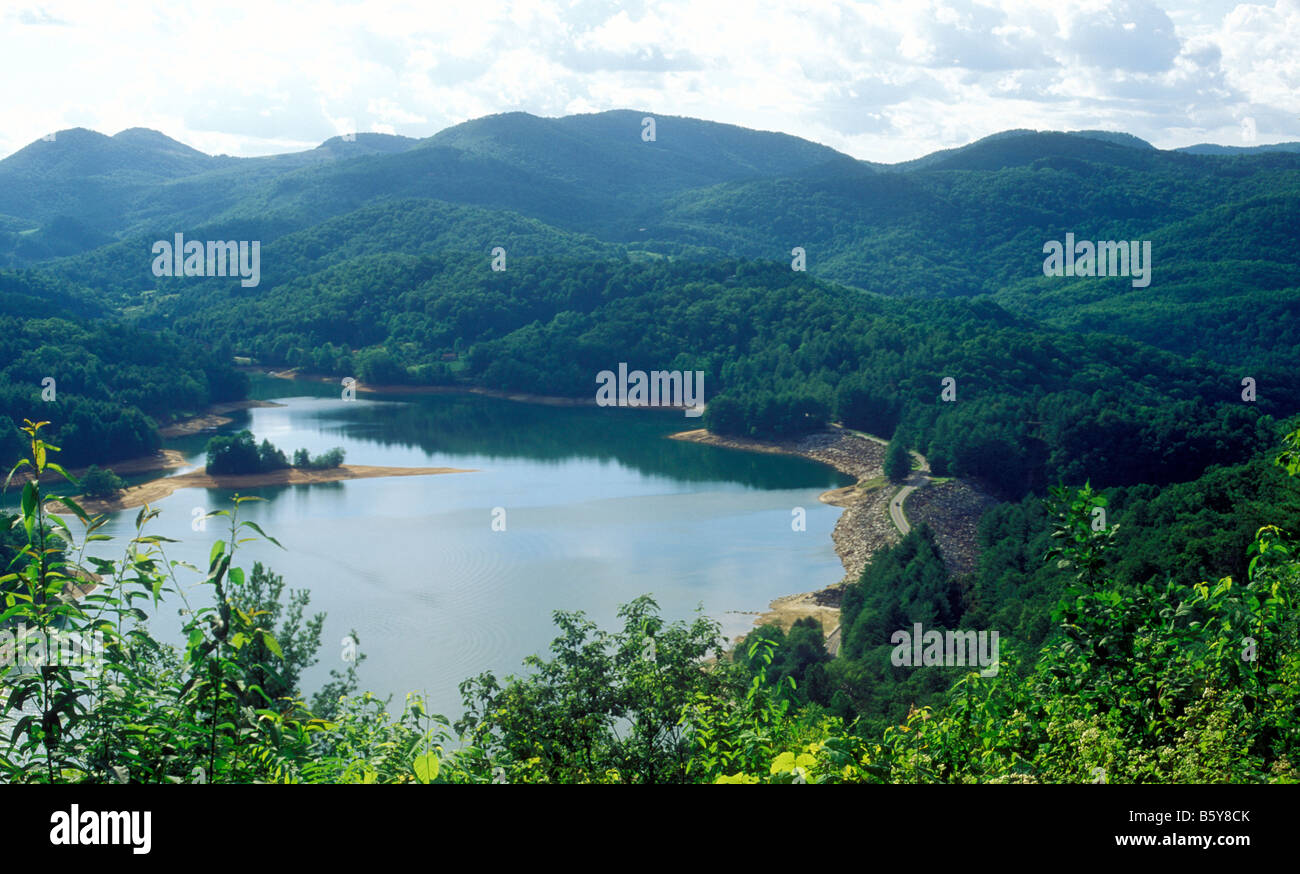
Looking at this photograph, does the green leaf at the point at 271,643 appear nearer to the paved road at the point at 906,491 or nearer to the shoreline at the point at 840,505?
the shoreline at the point at 840,505

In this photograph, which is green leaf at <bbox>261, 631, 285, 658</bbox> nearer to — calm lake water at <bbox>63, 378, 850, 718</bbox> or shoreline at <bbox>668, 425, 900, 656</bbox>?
calm lake water at <bbox>63, 378, 850, 718</bbox>

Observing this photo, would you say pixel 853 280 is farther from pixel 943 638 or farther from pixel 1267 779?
pixel 1267 779

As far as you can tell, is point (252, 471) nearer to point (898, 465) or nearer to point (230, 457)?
point (230, 457)

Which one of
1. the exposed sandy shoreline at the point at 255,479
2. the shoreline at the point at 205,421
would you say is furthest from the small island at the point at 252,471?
the shoreline at the point at 205,421

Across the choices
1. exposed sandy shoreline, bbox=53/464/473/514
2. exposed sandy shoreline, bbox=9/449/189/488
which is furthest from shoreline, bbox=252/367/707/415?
exposed sandy shoreline, bbox=9/449/189/488
